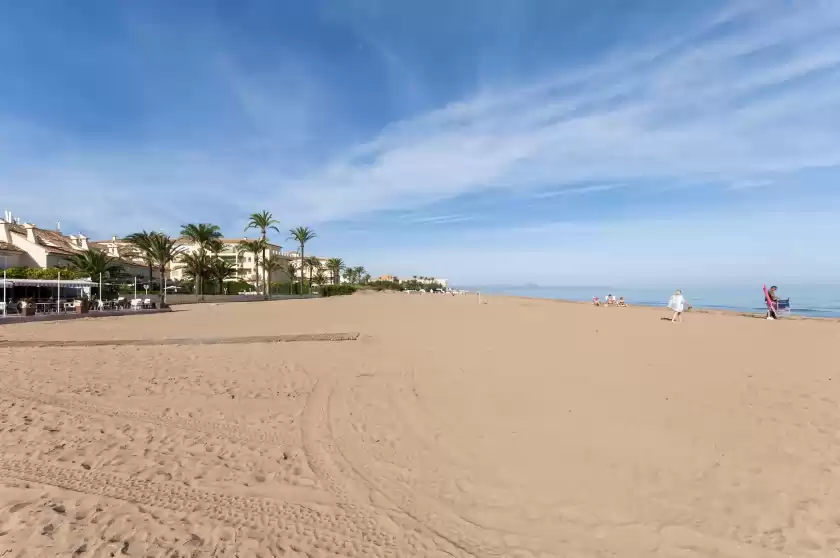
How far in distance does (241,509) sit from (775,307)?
24537mm

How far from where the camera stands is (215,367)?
8492 millimetres

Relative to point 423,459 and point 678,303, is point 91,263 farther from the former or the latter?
point 678,303

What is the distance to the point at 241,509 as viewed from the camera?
3480mm

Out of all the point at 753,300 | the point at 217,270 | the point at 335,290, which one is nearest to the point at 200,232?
the point at 217,270

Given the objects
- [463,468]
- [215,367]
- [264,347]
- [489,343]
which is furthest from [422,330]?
[463,468]

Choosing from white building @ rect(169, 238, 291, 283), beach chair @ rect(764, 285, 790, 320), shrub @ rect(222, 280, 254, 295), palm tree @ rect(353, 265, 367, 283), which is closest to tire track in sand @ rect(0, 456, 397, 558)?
beach chair @ rect(764, 285, 790, 320)

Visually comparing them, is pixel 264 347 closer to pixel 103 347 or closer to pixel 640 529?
pixel 103 347

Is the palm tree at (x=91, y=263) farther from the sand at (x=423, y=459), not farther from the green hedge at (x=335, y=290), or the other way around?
the green hedge at (x=335, y=290)

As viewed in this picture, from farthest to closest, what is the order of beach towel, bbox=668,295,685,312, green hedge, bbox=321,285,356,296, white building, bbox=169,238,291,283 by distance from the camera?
white building, bbox=169,238,291,283
green hedge, bbox=321,285,356,296
beach towel, bbox=668,295,685,312

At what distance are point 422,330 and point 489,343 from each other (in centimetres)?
424

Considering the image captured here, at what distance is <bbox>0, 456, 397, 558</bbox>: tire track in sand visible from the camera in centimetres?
313

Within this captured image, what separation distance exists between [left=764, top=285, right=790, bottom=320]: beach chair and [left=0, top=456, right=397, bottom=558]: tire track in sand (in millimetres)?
22377

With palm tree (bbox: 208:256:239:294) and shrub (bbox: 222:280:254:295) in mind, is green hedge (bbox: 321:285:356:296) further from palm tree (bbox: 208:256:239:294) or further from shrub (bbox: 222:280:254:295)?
palm tree (bbox: 208:256:239:294)

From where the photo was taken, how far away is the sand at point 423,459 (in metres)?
3.13
